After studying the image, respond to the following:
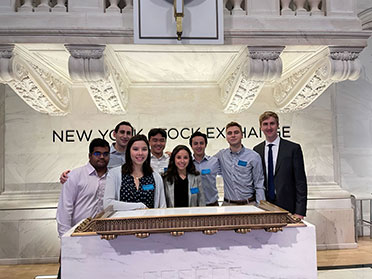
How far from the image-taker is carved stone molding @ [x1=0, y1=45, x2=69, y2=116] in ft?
11.3

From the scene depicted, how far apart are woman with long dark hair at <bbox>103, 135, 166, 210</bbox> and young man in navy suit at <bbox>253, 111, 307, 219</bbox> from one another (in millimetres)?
1324

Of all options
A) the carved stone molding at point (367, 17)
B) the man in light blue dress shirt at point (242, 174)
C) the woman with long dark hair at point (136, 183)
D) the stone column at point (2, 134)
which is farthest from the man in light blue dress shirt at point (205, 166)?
the carved stone molding at point (367, 17)

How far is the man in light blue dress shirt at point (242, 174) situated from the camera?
3.43 metres

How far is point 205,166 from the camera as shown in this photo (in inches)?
140

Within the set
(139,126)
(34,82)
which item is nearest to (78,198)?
(34,82)

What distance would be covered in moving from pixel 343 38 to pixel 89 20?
9.00 feet

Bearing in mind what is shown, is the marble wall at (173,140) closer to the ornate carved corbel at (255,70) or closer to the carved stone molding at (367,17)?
the carved stone molding at (367,17)

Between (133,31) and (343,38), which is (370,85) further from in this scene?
(133,31)

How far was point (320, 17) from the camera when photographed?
372cm

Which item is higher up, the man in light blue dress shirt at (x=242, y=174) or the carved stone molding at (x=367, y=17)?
the carved stone molding at (x=367, y=17)

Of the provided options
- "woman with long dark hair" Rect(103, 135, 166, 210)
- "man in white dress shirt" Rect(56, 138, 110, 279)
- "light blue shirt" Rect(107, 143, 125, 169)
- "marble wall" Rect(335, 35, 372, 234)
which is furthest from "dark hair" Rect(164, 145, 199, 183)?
"marble wall" Rect(335, 35, 372, 234)

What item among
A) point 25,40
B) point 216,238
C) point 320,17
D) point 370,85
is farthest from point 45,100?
point 370,85

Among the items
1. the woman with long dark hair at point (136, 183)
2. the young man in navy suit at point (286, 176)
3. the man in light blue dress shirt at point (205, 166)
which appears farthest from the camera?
the man in light blue dress shirt at point (205, 166)

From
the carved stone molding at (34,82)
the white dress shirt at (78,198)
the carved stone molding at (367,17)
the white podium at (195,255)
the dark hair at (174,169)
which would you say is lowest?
the white podium at (195,255)
